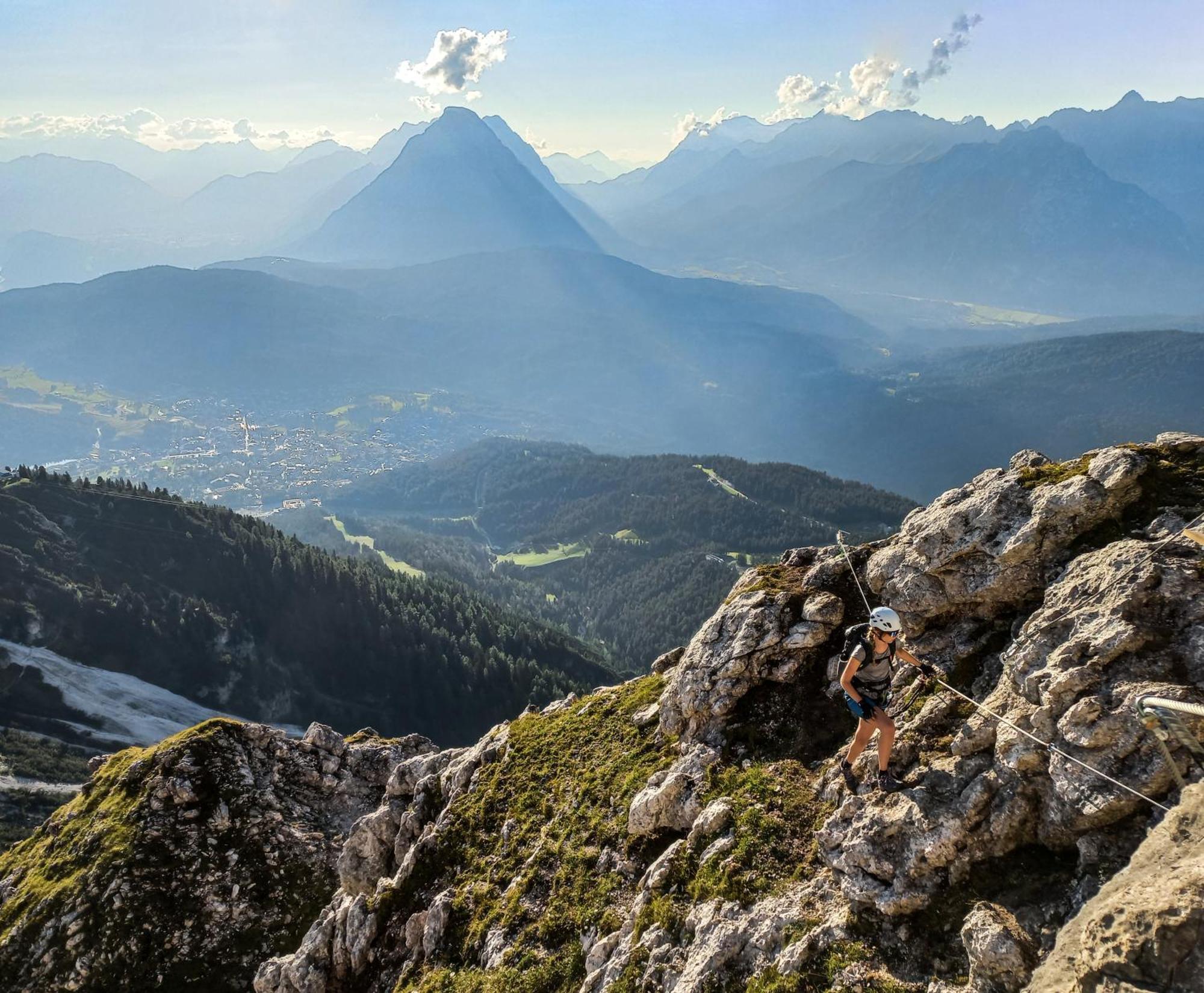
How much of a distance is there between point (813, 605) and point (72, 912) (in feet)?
127

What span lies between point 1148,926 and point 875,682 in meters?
7.16

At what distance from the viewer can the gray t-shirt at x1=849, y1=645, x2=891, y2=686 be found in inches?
624

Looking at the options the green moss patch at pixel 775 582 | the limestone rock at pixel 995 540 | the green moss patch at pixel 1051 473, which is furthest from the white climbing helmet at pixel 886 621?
the green moss patch at pixel 775 582

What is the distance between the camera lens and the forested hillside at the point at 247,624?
145750 mm

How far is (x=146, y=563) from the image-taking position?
16388 cm

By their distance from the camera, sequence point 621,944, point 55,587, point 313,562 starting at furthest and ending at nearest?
point 313,562
point 55,587
point 621,944

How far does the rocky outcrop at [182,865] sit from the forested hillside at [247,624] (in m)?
109

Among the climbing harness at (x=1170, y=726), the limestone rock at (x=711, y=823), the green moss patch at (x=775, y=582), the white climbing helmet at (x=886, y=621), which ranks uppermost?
the white climbing helmet at (x=886, y=621)

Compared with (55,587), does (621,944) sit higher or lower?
higher

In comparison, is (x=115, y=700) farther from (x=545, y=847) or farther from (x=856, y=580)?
(x=856, y=580)

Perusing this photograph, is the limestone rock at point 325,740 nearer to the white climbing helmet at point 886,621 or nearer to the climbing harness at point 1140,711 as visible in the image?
the white climbing helmet at point 886,621

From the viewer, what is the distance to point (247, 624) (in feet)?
528

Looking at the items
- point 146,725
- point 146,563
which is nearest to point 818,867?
point 146,725

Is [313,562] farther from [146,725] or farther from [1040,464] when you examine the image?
[1040,464]
